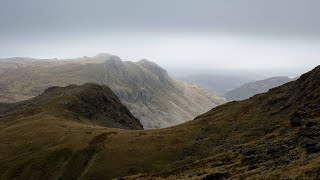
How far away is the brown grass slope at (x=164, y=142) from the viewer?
308 feet

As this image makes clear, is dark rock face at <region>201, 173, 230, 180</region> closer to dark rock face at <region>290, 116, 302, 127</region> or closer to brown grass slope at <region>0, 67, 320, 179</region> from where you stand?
brown grass slope at <region>0, 67, 320, 179</region>

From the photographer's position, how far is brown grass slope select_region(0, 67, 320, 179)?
9388 centimetres

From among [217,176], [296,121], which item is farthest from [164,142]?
[217,176]

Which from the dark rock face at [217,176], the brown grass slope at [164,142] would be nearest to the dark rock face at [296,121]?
the brown grass slope at [164,142]

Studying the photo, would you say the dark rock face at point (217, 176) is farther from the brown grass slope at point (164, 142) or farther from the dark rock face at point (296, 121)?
the dark rock face at point (296, 121)

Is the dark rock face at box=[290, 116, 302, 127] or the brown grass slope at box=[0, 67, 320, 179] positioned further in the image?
the brown grass slope at box=[0, 67, 320, 179]

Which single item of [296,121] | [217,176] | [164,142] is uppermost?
[296,121]

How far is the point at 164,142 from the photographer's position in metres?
130

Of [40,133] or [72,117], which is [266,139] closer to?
[40,133]

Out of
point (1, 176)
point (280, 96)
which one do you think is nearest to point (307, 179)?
point (280, 96)

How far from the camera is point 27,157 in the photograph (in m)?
132

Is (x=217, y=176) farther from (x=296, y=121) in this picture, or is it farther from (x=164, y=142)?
(x=164, y=142)

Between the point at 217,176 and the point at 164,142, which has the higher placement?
the point at 217,176

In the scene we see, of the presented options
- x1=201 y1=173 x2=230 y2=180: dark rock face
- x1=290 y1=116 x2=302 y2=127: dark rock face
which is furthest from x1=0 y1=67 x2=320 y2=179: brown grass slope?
x1=201 y1=173 x2=230 y2=180: dark rock face
